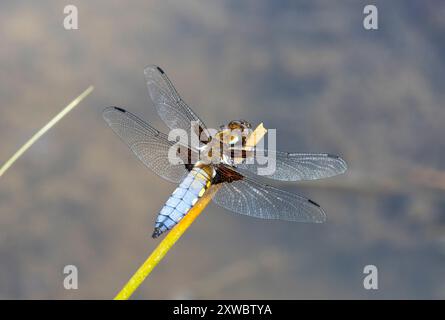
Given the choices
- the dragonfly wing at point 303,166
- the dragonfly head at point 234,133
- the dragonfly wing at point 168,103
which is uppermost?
the dragonfly wing at point 168,103

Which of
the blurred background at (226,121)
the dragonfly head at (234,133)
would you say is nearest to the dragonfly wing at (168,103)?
the dragonfly head at (234,133)

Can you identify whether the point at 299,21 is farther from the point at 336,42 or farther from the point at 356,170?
the point at 356,170

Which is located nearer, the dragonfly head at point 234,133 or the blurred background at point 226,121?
the dragonfly head at point 234,133

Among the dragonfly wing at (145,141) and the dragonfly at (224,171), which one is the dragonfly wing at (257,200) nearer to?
the dragonfly at (224,171)

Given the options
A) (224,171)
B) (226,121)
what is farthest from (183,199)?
(226,121)

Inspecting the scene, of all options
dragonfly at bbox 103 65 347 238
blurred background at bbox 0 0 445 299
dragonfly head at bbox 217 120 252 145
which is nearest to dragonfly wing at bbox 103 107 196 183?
dragonfly at bbox 103 65 347 238

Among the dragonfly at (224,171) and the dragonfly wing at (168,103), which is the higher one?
the dragonfly wing at (168,103)
